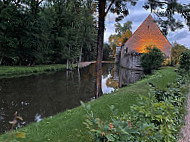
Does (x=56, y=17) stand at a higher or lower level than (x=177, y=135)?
higher

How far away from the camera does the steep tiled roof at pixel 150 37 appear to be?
23.8 m

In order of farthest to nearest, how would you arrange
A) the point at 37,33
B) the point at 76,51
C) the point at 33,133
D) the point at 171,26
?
the point at 76,51, the point at 37,33, the point at 171,26, the point at 33,133

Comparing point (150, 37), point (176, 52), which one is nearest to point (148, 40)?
point (150, 37)

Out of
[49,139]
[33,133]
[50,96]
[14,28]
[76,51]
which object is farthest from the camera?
[76,51]

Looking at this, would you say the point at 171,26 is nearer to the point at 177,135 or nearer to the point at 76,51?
the point at 177,135

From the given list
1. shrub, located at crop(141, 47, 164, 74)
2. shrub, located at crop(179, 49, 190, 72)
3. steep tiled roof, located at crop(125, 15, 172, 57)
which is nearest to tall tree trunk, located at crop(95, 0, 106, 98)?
shrub, located at crop(179, 49, 190, 72)

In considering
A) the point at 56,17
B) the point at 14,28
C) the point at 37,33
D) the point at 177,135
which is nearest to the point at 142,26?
the point at 56,17

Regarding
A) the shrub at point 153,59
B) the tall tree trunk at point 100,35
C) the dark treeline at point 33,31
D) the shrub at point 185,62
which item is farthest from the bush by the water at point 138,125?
the shrub at point 153,59

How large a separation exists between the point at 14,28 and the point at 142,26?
19920mm

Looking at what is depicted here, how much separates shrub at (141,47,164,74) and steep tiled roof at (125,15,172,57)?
4655mm

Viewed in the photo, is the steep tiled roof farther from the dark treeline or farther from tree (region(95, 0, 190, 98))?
tree (region(95, 0, 190, 98))

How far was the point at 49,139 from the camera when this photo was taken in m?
3.39

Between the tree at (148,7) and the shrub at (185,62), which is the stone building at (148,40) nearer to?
the shrub at (185,62)

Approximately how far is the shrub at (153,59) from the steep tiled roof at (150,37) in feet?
15.3
